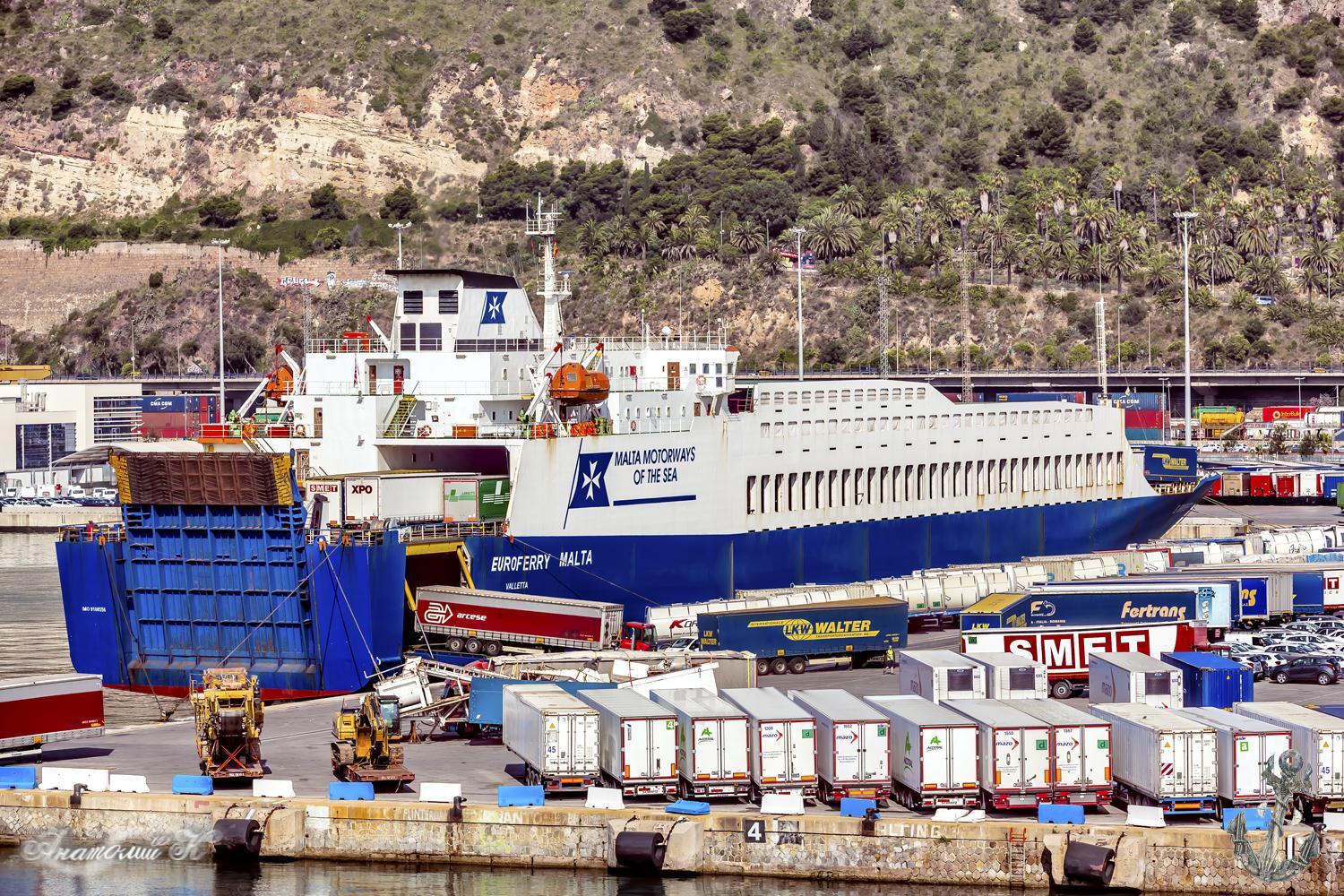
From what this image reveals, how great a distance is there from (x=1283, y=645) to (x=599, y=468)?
68.4 feet

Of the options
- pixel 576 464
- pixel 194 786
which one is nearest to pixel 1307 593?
pixel 576 464

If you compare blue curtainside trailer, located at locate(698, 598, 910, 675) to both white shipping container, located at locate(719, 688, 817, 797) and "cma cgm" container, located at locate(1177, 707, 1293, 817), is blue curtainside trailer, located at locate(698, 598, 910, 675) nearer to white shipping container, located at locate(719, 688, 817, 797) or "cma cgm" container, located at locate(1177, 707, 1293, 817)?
white shipping container, located at locate(719, 688, 817, 797)

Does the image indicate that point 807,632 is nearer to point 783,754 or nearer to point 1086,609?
point 1086,609

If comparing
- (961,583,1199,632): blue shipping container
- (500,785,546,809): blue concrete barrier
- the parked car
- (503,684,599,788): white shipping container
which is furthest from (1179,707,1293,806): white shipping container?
(961,583,1199,632): blue shipping container

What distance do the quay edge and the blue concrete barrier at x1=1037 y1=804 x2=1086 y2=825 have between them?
20.9 inches

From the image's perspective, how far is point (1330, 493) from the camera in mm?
132000

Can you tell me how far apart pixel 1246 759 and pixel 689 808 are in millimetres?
10665

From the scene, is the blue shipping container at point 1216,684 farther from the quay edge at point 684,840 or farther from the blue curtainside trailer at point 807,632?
the blue curtainside trailer at point 807,632

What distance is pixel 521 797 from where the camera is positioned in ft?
129

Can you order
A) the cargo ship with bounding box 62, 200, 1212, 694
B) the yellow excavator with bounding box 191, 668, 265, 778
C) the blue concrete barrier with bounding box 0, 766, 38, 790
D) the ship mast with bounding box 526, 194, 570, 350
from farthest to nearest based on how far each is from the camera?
the ship mast with bounding box 526, 194, 570, 350 < the cargo ship with bounding box 62, 200, 1212, 694 < the yellow excavator with bounding box 191, 668, 265, 778 < the blue concrete barrier with bounding box 0, 766, 38, 790

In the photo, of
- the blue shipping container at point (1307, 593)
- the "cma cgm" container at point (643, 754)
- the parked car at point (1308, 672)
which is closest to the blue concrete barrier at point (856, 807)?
the "cma cgm" container at point (643, 754)

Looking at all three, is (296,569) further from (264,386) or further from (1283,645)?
(1283,645)

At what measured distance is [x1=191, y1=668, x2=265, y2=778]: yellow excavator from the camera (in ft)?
137

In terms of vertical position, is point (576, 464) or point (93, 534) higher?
point (576, 464)
